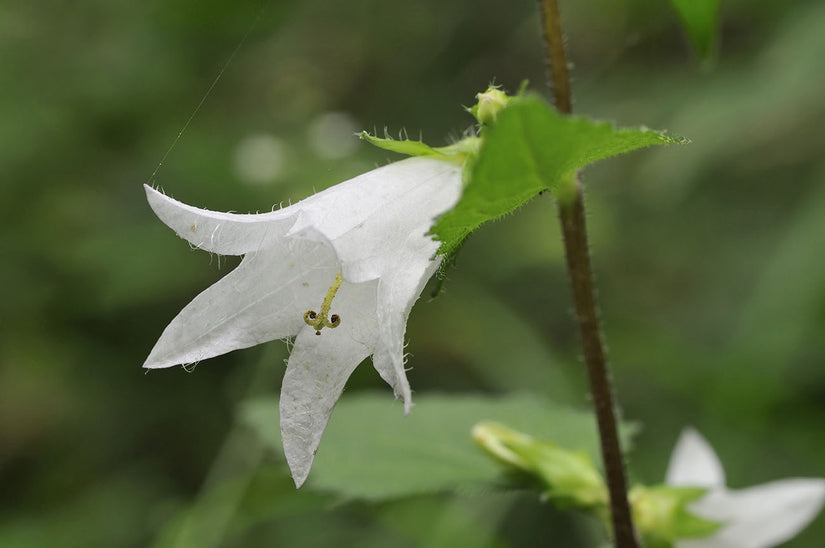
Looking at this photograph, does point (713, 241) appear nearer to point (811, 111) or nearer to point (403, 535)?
point (811, 111)

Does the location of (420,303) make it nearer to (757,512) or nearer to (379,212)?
(757,512)

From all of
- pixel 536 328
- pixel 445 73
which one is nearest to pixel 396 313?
pixel 536 328

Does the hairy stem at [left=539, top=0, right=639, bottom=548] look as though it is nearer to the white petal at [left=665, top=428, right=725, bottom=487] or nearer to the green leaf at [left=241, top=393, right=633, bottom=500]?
the green leaf at [left=241, top=393, right=633, bottom=500]

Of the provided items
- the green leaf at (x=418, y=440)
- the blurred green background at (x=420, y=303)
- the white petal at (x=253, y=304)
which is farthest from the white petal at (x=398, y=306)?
the blurred green background at (x=420, y=303)

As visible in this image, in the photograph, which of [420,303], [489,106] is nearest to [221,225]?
[489,106]

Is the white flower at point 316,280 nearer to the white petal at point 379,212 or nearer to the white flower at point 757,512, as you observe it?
the white petal at point 379,212

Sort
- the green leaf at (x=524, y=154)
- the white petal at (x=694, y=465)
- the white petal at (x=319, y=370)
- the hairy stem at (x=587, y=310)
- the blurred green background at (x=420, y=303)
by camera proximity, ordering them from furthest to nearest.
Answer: the blurred green background at (x=420, y=303)
the white petal at (x=694, y=465)
the hairy stem at (x=587, y=310)
the white petal at (x=319, y=370)
the green leaf at (x=524, y=154)
